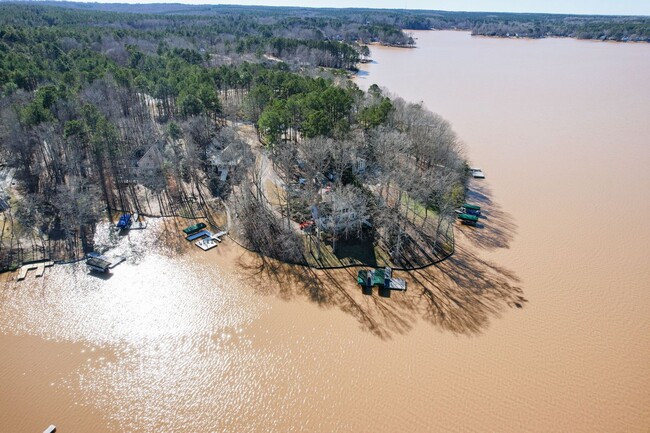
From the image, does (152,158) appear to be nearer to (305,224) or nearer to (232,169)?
(232,169)

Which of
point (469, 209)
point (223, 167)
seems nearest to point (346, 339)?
point (469, 209)

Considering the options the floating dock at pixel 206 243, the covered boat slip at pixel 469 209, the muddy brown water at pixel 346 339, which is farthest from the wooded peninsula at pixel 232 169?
the muddy brown water at pixel 346 339

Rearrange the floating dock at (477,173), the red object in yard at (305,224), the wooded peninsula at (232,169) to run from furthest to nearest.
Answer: the floating dock at (477,173), the red object in yard at (305,224), the wooded peninsula at (232,169)

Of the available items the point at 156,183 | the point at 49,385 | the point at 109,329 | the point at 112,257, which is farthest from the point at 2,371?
the point at 156,183

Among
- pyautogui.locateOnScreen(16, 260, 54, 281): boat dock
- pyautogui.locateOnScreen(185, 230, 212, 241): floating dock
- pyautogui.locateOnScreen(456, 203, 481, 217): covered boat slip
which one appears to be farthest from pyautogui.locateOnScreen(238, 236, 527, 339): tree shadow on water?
pyautogui.locateOnScreen(16, 260, 54, 281): boat dock

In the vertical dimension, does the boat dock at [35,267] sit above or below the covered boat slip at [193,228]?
below

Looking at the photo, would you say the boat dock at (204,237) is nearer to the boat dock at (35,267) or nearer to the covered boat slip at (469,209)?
the boat dock at (35,267)
